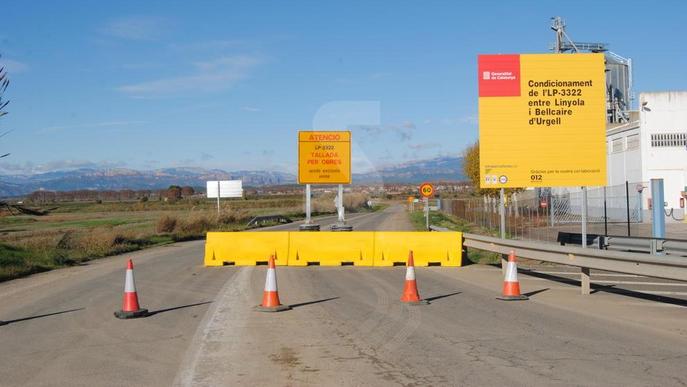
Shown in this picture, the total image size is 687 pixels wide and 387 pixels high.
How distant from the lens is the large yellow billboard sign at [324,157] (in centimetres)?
2983

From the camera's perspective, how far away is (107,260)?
81.3 ft

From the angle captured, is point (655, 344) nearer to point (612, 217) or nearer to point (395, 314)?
point (395, 314)

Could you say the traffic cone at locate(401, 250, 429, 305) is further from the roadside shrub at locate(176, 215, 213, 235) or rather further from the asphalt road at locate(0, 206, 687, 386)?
the roadside shrub at locate(176, 215, 213, 235)

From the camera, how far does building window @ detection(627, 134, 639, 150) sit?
4687cm

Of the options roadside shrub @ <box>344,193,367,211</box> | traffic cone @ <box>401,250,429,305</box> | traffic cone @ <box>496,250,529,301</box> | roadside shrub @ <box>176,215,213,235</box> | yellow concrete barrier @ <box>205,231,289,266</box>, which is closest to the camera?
traffic cone @ <box>401,250,429,305</box>

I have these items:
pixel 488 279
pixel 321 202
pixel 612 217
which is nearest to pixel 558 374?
pixel 488 279

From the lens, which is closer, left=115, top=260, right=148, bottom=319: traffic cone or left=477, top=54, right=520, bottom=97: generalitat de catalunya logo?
left=115, top=260, right=148, bottom=319: traffic cone

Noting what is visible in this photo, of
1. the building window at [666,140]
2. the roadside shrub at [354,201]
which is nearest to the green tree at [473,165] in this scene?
the building window at [666,140]

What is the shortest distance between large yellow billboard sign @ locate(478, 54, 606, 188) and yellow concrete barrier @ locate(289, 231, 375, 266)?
151 inches

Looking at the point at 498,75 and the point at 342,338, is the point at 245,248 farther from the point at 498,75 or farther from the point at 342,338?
the point at 342,338

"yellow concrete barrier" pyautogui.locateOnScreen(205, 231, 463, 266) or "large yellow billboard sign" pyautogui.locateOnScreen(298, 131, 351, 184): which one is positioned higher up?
"large yellow billboard sign" pyautogui.locateOnScreen(298, 131, 351, 184)

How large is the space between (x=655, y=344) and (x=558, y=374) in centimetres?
215

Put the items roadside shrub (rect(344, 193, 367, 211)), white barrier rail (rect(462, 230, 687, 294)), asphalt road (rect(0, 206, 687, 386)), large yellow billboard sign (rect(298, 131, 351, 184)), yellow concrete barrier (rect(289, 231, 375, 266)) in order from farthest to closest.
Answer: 1. roadside shrub (rect(344, 193, 367, 211))
2. large yellow billboard sign (rect(298, 131, 351, 184))
3. yellow concrete barrier (rect(289, 231, 375, 266))
4. white barrier rail (rect(462, 230, 687, 294))
5. asphalt road (rect(0, 206, 687, 386))

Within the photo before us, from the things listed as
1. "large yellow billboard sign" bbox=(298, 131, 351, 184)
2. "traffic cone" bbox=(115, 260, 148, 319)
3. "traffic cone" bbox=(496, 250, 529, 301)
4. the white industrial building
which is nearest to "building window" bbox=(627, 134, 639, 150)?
the white industrial building
